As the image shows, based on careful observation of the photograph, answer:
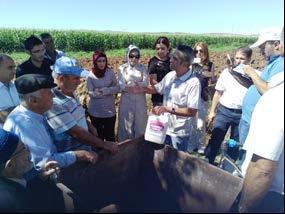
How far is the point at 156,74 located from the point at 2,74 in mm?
2301

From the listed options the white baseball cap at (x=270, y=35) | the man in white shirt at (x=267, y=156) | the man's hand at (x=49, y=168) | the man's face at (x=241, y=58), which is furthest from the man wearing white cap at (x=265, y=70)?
the man's hand at (x=49, y=168)

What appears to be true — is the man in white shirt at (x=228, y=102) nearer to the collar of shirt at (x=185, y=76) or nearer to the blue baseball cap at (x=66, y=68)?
the collar of shirt at (x=185, y=76)

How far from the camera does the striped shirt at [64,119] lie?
10.0ft

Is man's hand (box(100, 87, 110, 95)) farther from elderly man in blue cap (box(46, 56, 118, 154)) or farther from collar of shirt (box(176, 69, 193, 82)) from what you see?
elderly man in blue cap (box(46, 56, 118, 154))

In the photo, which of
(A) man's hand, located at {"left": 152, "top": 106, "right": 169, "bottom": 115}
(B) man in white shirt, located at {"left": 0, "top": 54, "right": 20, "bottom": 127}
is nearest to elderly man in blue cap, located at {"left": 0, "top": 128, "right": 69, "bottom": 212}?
(B) man in white shirt, located at {"left": 0, "top": 54, "right": 20, "bottom": 127}

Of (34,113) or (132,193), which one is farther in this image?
(132,193)

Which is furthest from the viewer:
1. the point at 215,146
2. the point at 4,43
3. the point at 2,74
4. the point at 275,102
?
the point at 4,43

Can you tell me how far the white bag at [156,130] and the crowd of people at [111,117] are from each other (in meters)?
0.33

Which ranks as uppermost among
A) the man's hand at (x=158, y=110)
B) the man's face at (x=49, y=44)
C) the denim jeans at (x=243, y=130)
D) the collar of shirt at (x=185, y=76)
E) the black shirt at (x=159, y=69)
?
the man's face at (x=49, y=44)

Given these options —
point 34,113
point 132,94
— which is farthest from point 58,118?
point 132,94

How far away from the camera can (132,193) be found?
10.8 feet

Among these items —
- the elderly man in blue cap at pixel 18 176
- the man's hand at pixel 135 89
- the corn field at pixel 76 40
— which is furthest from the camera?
the corn field at pixel 76 40

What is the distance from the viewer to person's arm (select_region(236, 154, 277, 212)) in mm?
1822

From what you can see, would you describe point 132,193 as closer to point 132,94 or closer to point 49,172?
point 49,172
